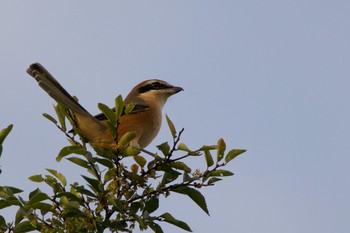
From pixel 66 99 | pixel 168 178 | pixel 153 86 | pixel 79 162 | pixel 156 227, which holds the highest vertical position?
pixel 153 86

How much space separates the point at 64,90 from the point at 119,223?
5.88 ft

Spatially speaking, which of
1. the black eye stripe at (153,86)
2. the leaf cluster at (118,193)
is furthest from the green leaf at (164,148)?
the black eye stripe at (153,86)

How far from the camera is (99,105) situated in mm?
3713

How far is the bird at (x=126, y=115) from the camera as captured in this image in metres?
5.09

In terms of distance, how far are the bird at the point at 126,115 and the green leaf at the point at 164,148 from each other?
0.36 m

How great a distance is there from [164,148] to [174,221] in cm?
53

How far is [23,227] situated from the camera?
153 inches

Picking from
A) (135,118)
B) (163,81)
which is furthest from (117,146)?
(163,81)

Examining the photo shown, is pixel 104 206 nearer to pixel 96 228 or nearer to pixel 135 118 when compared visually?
pixel 96 228

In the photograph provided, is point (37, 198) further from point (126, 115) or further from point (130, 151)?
point (126, 115)

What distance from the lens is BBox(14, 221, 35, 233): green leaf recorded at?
387 cm

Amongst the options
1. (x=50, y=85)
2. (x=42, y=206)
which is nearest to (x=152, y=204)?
(x=42, y=206)

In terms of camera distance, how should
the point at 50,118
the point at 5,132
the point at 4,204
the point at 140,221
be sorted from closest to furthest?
1. the point at 140,221
2. the point at 4,204
3. the point at 5,132
4. the point at 50,118

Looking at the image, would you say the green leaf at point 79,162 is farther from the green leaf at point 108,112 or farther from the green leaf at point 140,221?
the green leaf at point 140,221
